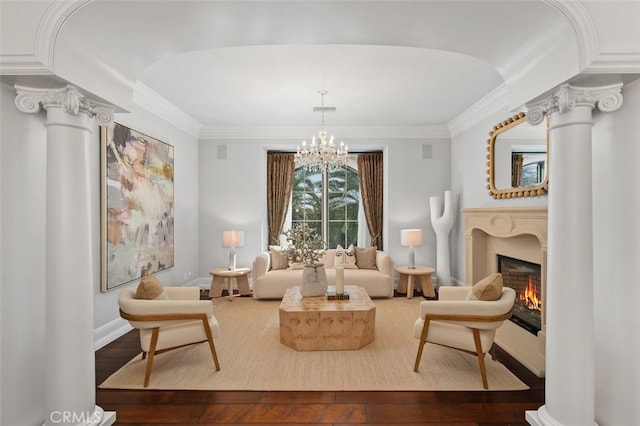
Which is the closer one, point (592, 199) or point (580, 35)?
point (580, 35)

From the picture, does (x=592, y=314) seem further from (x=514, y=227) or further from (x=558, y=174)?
(x=514, y=227)

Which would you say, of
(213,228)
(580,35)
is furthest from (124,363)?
(580,35)

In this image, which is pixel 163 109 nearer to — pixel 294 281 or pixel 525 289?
pixel 294 281

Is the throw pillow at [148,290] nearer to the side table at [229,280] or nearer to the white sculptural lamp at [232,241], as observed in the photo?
the side table at [229,280]

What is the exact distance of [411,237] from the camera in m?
6.16

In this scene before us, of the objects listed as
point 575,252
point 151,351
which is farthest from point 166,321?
point 575,252

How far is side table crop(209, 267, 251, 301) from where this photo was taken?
5834mm

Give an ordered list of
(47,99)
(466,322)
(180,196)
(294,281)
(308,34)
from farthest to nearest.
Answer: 1. (180,196)
2. (294,281)
3. (466,322)
4. (308,34)
5. (47,99)

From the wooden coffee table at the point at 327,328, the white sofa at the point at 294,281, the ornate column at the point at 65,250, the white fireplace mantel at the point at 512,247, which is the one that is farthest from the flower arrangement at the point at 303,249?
the ornate column at the point at 65,250

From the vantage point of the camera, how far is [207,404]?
2.71 meters

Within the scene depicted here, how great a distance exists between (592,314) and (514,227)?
216cm

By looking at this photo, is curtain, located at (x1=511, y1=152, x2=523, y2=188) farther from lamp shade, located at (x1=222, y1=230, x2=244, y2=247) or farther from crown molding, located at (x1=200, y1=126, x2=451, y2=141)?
lamp shade, located at (x1=222, y1=230, x2=244, y2=247)

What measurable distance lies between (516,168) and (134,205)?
4768 mm

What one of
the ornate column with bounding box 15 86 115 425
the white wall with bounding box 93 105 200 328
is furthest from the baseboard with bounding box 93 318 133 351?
the ornate column with bounding box 15 86 115 425
